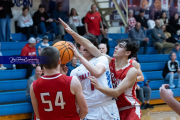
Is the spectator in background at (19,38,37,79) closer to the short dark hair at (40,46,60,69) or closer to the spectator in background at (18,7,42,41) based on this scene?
the spectator in background at (18,7,42,41)

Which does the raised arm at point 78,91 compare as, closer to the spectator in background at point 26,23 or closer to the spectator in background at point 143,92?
the spectator in background at point 143,92

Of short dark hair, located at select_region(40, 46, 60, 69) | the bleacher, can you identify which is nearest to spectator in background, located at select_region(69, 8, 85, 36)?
the bleacher

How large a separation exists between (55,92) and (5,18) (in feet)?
21.7

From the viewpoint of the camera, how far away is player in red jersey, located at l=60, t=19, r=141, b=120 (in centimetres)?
289

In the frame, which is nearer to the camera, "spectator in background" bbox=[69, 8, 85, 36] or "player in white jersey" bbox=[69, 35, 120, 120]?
"player in white jersey" bbox=[69, 35, 120, 120]

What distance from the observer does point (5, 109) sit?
19.9 feet

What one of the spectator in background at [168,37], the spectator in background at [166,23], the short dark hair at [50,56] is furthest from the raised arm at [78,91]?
the spectator in background at [166,23]

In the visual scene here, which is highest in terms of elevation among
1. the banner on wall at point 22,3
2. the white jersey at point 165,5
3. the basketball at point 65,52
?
the banner on wall at point 22,3

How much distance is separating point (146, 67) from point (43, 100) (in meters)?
7.49

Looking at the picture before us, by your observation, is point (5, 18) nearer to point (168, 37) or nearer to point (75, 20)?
point (75, 20)

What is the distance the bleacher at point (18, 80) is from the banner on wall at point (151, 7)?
1914mm

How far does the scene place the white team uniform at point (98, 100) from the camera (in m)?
2.88

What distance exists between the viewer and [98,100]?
2893 millimetres

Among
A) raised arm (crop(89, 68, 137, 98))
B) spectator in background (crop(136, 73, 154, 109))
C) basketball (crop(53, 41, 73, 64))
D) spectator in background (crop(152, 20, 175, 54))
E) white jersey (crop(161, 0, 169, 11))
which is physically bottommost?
spectator in background (crop(136, 73, 154, 109))
